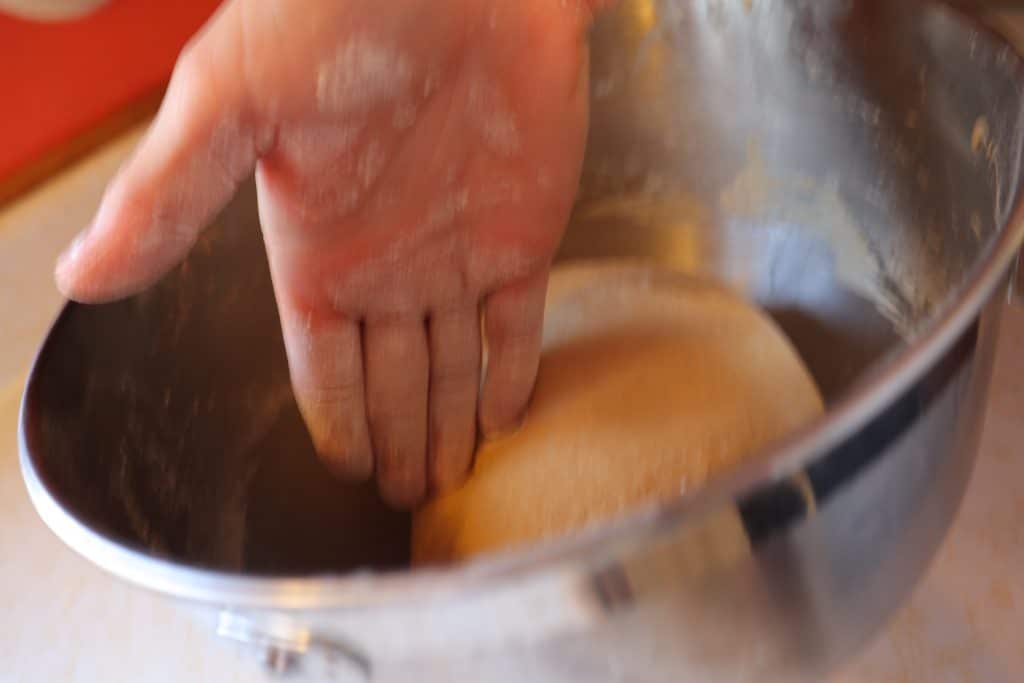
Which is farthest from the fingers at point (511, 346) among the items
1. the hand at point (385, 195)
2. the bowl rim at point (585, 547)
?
the bowl rim at point (585, 547)

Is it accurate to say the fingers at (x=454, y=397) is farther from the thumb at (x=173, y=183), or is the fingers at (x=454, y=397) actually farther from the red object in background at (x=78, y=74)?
the red object in background at (x=78, y=74)

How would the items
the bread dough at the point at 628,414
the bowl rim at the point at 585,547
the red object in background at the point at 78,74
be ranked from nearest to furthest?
the bowl rim at the point at 585,547
the bread dough at the point at 628,414
the red object in background at the point at 78,74

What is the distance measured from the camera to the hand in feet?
1.21

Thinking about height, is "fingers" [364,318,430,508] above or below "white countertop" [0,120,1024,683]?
above

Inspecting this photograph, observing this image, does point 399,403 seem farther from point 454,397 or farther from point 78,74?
point 78,74

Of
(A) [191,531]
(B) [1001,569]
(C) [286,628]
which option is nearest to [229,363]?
(A) [191,531]

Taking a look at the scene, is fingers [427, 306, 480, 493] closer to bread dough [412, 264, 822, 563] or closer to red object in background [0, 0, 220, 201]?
bread dough [412, 264, 822, 563]

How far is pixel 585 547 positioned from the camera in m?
0.24

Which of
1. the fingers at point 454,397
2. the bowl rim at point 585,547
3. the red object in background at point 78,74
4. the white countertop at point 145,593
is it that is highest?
the bowl rim at point 585,547

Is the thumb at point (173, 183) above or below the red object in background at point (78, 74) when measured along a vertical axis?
above

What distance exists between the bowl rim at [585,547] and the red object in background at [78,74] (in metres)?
0.47

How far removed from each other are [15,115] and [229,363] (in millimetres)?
234

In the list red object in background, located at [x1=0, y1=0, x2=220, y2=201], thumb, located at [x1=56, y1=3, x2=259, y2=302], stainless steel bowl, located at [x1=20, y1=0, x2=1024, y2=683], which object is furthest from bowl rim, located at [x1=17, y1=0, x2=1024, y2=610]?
red object in background, located at [x1=0, y1=0, x2=220, y2=201]

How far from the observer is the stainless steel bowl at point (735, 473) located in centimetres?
27
